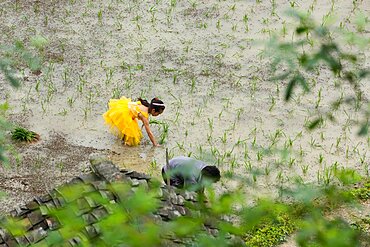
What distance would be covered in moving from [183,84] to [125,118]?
1205 millimetres

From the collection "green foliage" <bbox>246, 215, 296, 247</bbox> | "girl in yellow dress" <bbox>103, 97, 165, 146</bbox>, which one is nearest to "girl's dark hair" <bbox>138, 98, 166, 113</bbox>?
"girl in yellow dress" <bbox>103, 97, 165, 146</bbox>

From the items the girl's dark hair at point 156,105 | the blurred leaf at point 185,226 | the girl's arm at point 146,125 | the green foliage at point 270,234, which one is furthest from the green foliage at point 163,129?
the blurred leaf at point 185,226

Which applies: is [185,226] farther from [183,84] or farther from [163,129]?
[183,84]

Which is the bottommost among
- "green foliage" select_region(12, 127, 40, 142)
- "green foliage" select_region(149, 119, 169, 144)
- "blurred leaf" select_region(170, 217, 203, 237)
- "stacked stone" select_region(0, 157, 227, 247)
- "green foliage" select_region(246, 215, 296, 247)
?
"green foliage" select_region(246, 215, 296, 247)

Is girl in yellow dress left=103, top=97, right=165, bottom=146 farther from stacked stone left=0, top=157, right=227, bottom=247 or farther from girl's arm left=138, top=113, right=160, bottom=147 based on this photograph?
stacked stone left=0, top=157, right=227, bottom=247

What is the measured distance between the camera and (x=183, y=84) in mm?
9242

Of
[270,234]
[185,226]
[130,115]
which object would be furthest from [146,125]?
[185,226]

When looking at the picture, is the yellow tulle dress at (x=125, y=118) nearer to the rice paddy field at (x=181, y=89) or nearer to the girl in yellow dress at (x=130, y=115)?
the girl in yellow dress at (x=130, y=115)

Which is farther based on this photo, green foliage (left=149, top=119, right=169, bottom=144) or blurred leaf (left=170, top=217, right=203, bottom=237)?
green foliage (left=149, top=119, right=169, bottom=144)

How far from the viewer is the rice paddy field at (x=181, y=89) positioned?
26.8 ft

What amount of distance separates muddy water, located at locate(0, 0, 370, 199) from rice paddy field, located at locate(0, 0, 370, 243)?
12mm

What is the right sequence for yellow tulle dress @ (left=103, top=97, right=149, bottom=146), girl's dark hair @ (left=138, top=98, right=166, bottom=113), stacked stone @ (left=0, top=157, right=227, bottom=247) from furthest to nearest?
yellow tulle dress @ (left=103, top=97, right=149, bottom=146) < girl's dark hair @ (left=138, top=98, right=166, bottom=113) < stacked stone @ (left=0, top=157, right=227, bottom=247)

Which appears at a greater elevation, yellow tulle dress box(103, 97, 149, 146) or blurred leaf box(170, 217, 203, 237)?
blurred leaf box(170, 217, 203, 237)

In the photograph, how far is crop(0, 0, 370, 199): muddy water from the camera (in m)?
8.27
